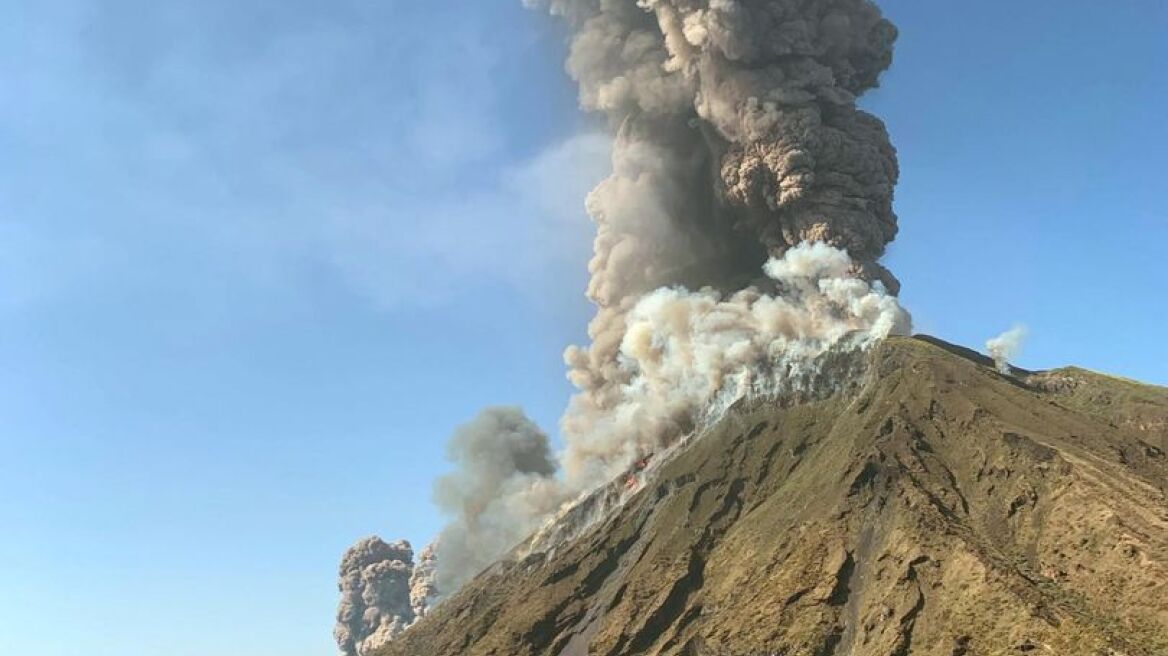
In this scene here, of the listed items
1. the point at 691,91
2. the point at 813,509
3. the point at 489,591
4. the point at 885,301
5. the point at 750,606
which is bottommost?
the point at 750,606

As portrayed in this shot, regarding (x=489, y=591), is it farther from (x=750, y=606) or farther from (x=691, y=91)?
(x=691, y=91)

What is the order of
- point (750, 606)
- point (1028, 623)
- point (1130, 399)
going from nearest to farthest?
point (1028, 623), point (750, 606), point (1130, 399)

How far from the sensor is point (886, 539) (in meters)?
79.4

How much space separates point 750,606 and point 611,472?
47811mm

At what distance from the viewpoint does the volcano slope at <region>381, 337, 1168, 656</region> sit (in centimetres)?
6612

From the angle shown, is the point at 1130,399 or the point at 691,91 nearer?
the point at 1130,399

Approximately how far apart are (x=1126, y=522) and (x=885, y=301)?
158 feet

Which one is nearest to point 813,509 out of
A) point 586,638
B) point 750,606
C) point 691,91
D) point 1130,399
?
point 750,606

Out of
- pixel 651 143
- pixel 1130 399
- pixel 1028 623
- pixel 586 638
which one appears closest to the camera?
pixel 1028 623

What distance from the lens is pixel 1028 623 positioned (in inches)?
2426

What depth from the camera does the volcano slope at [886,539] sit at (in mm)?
66125

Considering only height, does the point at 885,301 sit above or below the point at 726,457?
above

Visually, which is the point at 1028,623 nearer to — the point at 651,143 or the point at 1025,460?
the point at 1025,460

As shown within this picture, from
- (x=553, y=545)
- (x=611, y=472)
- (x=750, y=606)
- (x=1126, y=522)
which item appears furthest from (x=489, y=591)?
(x=1126, y=522)
